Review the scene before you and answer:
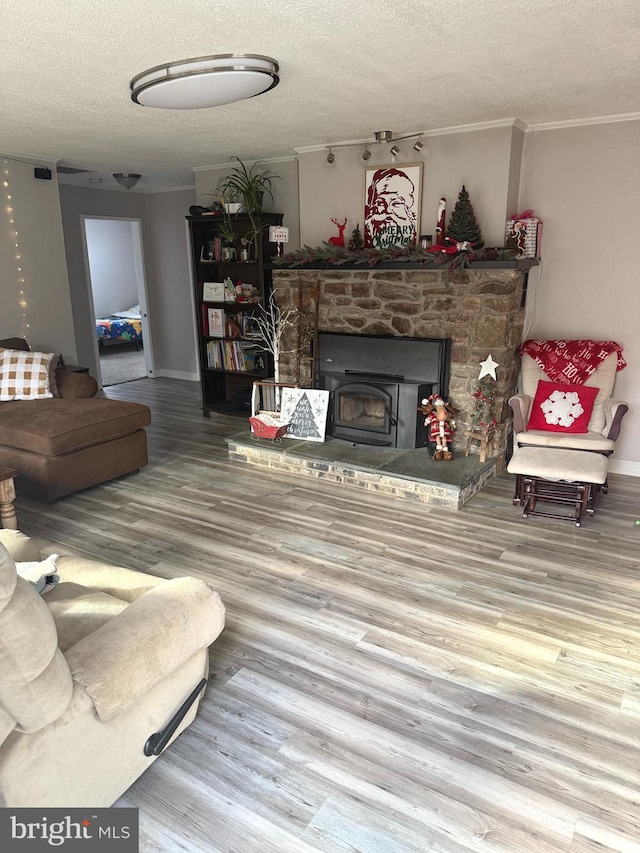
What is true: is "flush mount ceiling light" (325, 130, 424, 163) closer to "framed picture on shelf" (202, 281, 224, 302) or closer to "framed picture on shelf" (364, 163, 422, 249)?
"framed picture on shelf" (364, 163, 422, 249)

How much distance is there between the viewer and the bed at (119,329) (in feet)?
33.5

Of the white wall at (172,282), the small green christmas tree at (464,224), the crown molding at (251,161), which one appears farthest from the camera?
the white wall at (172,282)

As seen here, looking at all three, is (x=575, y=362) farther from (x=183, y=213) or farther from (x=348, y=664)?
(x=183, y=213)

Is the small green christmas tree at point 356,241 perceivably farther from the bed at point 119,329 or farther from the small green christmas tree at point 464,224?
the bed at point 119,329

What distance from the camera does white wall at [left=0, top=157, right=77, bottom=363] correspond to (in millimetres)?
5270

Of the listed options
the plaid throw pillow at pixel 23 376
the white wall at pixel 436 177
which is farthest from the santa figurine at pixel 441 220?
the plaid throw pillow at pixel 23 376

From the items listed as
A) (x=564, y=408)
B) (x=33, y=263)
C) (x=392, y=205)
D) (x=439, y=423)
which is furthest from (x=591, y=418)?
(x=33, y=263)

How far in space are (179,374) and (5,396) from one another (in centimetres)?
367

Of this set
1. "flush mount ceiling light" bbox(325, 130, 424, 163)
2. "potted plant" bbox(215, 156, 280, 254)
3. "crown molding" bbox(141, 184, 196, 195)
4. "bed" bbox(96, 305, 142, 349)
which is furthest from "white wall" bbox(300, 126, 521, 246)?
"bed" bbox(96, 305, 142, 349)

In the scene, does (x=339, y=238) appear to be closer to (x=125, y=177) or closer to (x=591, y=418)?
(x=591, y=418)

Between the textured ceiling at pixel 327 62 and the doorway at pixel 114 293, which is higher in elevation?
the textured ceiling at pixel 327 62

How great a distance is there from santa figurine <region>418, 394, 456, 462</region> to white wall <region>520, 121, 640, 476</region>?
1.07 m

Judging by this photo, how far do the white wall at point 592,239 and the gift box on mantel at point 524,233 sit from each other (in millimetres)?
160

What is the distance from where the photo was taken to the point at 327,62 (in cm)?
288
